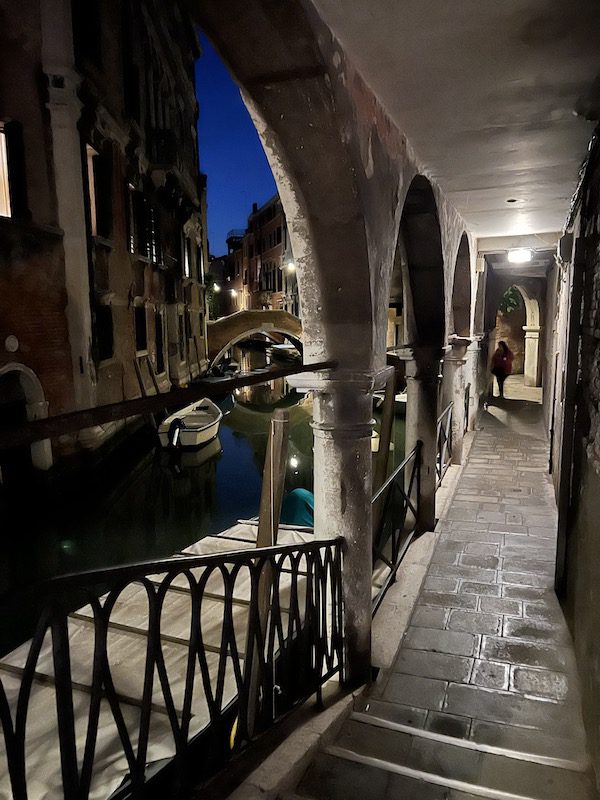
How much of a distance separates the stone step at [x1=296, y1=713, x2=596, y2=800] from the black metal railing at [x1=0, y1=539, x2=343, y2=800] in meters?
0.33

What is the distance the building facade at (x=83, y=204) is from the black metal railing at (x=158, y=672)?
6916 millimetres

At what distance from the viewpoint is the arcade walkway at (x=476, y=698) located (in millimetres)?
2453

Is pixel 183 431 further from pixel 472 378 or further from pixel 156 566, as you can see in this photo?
pixel 156 566

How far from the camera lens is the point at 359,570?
311cm

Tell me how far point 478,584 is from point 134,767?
11.4 feet

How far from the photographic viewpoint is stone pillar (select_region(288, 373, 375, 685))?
9.70 ft

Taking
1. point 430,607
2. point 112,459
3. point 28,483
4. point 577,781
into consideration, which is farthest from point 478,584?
point 112,459

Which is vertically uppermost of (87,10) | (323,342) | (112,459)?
(87,10)

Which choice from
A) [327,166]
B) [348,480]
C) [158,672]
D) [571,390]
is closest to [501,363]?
[571,390]

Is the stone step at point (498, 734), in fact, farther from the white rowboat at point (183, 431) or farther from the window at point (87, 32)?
the white rowboat at point (183, 431)

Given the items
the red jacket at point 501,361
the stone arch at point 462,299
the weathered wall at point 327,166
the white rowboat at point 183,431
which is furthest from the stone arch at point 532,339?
the weathered wall at point 327,166

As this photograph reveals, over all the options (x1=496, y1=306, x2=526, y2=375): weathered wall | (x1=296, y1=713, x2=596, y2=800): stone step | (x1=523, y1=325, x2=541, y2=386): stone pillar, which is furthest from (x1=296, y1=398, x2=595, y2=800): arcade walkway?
(x1=496, y1=306, x2=526, y2=375): weathered wall

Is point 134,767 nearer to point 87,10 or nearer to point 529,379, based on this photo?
point 87,10

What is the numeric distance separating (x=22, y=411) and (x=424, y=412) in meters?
7.65
